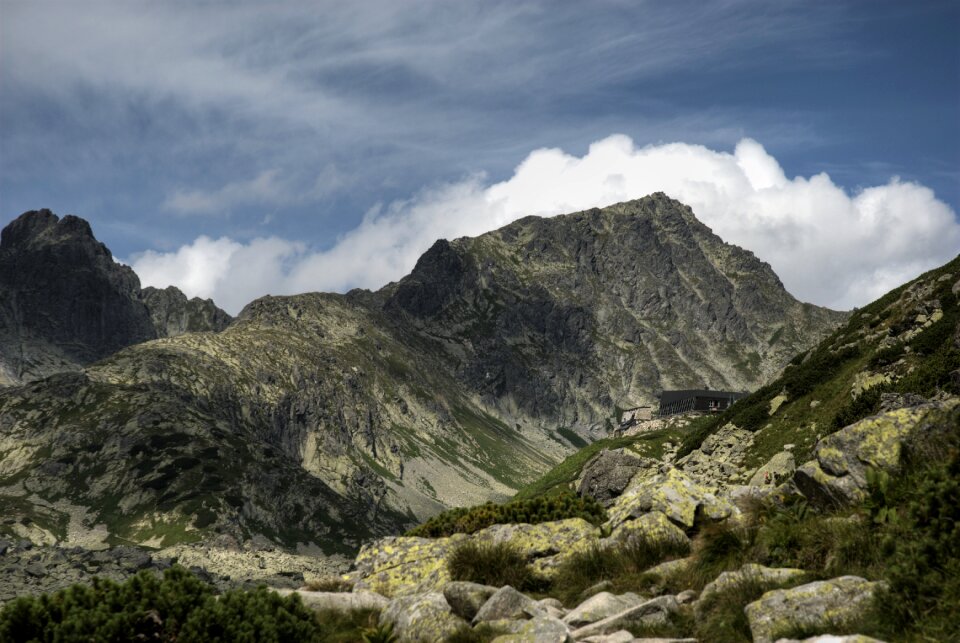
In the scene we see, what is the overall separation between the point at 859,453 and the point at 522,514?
11597 millimetres

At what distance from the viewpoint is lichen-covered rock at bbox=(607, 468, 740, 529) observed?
63.9 ft

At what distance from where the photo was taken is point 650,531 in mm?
18984

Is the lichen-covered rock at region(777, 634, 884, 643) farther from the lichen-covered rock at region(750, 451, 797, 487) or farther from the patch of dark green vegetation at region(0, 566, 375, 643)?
the lichen-covered rock at region(750, 451, 797, 487)

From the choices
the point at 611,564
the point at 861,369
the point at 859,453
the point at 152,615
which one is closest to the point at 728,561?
the point at 611,564

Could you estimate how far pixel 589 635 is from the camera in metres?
13.9

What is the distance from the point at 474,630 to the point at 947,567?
8501 mm

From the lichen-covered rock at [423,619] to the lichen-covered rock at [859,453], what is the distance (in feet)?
28.5

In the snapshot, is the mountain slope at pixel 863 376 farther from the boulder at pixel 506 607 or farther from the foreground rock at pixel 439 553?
the boulder at pixel 506 607

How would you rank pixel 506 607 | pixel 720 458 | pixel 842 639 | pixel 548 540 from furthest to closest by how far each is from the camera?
pixel 720 458 < pixel 548 540 < pixel 506 607 < pixel 842 639

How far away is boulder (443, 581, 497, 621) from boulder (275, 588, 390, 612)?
285 cm

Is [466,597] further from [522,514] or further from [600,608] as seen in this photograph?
[522,514]

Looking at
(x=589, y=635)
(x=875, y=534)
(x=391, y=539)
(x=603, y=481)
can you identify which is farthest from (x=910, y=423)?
(x=603, y=481)

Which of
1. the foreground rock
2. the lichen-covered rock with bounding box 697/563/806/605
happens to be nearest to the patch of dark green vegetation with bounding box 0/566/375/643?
the foreground rock

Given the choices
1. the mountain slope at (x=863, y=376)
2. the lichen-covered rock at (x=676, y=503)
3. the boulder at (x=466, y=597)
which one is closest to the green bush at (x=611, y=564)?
the lichen-covered rock at (x=676, y=503)
